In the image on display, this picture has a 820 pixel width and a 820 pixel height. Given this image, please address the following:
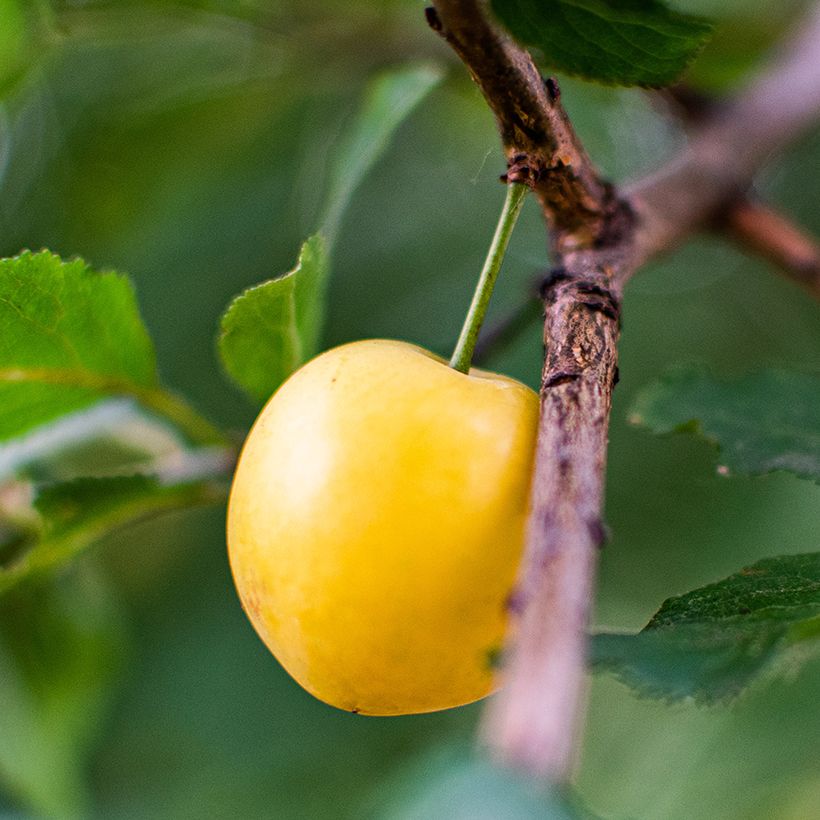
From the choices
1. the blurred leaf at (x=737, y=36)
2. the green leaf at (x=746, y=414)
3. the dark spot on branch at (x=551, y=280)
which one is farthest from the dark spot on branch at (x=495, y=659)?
the blurred leaf at (x=737, y=36)

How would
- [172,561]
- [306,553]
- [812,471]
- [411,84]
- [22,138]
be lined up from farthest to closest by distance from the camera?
[172,561] < [22,138] < [411,84] < [812,471] < [306,553]

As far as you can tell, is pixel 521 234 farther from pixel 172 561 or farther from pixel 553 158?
pixel 553 158

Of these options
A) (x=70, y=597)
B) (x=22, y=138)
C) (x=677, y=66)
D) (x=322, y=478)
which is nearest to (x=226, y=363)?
(x=322, y=478)

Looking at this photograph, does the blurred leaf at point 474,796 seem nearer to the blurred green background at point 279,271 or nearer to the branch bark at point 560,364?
the branch bark at point 560,364

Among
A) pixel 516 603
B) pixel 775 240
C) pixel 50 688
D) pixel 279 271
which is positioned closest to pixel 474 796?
pixel 516 603

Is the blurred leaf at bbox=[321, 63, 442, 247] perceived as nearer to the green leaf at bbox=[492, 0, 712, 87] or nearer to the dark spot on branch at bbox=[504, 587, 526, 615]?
the green leaf at bbox=[492, 0, 712, 87]

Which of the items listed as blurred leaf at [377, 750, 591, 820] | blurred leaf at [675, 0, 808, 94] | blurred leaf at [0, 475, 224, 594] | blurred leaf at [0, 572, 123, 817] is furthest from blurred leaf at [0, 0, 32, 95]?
blurred leaf at [377, 750, 591, 820]

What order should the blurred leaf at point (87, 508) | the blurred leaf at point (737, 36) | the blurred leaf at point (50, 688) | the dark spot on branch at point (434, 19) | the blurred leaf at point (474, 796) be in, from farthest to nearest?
the blurred leaf at point (737, 36) < the blurred leaf at point (50, 688) < the blurred leaf at point (87, 508) < the dark spot on branch at point (434, 19) < the blurred leaf at point (474, 796)
